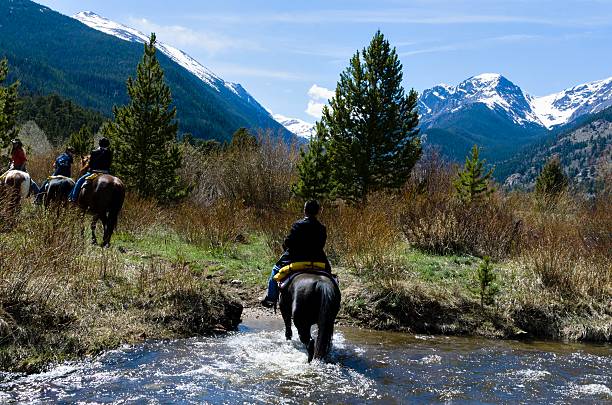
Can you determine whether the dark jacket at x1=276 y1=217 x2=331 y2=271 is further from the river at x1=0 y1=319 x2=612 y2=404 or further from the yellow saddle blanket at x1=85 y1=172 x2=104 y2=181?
the yellow saddle blanket at x1=85 y1=172 x2=104 y2=181

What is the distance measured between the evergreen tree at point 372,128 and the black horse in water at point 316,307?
61.7 feet

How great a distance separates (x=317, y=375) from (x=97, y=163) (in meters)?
9.23

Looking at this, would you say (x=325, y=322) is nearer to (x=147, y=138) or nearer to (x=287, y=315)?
(x=287, y=315)

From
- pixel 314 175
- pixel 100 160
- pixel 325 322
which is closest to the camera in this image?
pixel 325 322

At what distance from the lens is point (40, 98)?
118438 millimetres

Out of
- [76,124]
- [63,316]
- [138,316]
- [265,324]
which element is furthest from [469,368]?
[76,124]

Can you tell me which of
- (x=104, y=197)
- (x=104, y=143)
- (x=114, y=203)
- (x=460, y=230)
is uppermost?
(x=104, y=143)

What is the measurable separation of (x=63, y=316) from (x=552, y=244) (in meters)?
10.6

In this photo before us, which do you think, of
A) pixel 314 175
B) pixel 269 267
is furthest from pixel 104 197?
pixel 314 175

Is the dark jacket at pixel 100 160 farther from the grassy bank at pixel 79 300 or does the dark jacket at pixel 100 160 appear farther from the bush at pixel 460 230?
the bush at pixel 460 230

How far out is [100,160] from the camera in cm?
1333

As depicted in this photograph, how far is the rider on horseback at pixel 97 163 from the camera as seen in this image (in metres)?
13.1

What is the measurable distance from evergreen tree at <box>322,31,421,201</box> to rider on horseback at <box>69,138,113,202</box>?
14.8m

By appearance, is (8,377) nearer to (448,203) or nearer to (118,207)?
(118,207)
